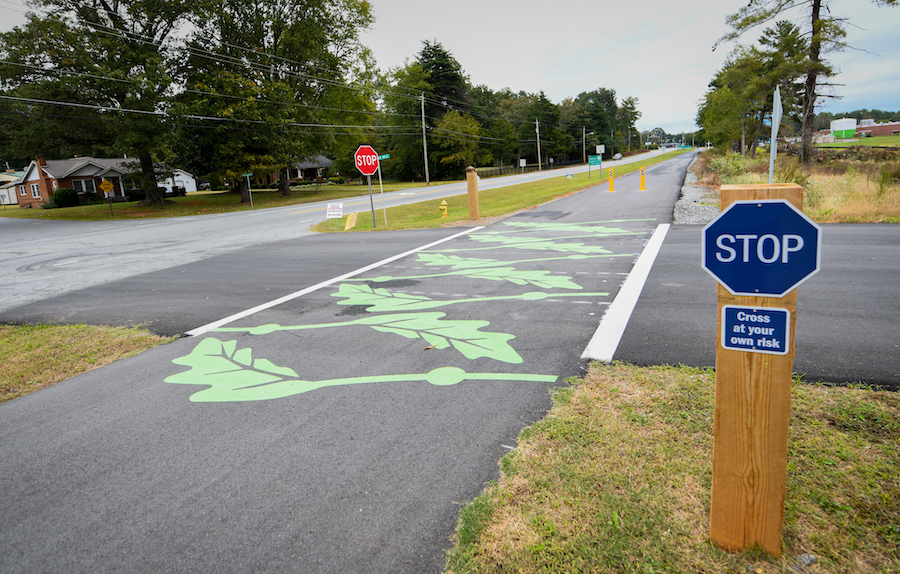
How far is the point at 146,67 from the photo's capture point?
31.0m

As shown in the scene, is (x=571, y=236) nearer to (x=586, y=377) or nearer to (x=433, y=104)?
(x=586, y=377)

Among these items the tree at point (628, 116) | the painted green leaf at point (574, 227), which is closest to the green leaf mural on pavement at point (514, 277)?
the painted green leaf at point (574, 227)

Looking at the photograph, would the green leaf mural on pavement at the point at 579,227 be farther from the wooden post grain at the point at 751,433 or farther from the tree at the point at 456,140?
the tree at the point at 456,140

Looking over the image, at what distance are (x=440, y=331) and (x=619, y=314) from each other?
2133mm

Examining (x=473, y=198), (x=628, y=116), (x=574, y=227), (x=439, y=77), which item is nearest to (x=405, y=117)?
(x=439, y=77)

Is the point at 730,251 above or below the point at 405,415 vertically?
above

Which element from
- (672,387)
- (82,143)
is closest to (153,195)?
(82,143)

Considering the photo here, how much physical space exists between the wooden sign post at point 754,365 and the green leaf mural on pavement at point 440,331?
100.0 inches

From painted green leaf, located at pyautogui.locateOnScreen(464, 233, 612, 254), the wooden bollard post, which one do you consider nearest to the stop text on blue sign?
painted green leaf, located at pyautogui.locateOnScreen(464, 233, 612, 254)

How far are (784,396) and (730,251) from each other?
63 centimetres

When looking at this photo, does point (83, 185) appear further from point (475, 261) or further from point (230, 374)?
point (230, 374)

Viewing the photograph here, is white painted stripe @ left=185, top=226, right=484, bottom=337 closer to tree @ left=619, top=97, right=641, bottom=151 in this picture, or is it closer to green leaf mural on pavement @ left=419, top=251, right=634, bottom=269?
green leaf mural on pavement @ left=419, top=251, right=634, bottom=269

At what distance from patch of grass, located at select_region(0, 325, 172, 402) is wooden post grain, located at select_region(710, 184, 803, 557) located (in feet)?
19.2

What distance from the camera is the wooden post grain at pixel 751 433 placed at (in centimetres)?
201
